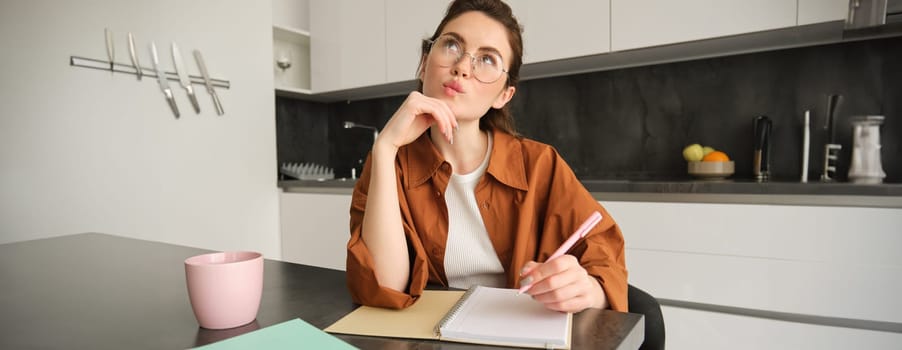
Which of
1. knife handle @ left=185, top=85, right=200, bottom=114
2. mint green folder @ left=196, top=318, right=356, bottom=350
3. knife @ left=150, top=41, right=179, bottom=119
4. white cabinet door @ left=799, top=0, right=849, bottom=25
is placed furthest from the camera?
knife handle @ left=185, top=85, right=200, bottom=114

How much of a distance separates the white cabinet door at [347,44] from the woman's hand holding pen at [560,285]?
7.13ft

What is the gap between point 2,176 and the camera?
5.62ft

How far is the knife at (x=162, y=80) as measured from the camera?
6.95 feet

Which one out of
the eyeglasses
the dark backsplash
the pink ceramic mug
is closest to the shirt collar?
the eyeglasses

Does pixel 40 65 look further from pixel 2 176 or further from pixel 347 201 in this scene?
pixel 347 201

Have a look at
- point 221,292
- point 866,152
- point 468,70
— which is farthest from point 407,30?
point 221,292

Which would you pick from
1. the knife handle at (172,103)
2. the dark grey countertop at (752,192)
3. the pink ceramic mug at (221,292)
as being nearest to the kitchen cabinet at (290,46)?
the knife handle at (172,103)

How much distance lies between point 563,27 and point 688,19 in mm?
480

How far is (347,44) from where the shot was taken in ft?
8.98

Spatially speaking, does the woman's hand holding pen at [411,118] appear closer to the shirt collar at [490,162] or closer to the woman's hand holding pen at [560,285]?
the shirt collar at [490,162]

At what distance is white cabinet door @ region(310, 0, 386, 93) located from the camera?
2.63 m

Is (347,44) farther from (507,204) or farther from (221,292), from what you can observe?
(221,292)

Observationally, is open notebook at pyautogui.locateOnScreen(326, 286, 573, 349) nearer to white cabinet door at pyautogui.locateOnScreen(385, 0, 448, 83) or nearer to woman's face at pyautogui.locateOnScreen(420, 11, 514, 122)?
woman's face at pyautogui.locateOnScreen(420, 11, 514, 122)

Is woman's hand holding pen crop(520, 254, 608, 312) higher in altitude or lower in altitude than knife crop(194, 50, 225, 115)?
lower
